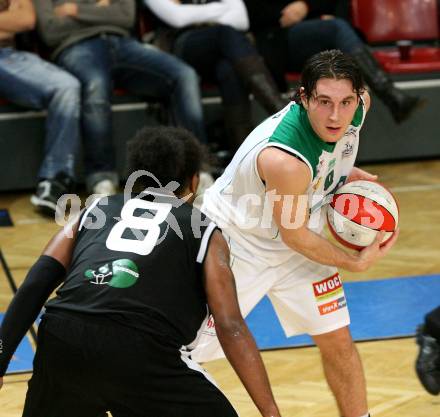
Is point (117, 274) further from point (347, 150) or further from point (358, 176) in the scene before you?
point (358, 176)

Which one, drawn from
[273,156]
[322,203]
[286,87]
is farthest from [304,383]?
[286,87]

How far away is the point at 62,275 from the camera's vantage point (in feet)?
10.6

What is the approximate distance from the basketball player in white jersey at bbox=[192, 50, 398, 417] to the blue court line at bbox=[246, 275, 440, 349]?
1.03 meters

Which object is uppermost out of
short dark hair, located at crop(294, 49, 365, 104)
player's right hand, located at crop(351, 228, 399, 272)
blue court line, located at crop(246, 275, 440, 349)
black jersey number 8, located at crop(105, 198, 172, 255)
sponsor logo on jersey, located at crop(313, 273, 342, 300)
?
short dark hair, located at crop(294, 49, 365, 104)

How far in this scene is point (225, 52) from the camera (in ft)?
24.7

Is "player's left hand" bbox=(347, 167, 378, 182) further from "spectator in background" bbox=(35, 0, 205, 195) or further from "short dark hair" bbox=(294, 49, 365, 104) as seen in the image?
"spectator in background" bbox=(35, 0, 205, 195)

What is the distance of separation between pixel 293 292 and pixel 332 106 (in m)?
0.76

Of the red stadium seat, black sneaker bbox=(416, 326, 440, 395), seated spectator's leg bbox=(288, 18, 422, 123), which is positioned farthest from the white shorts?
the red stadium seat

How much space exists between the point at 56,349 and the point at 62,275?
296mm

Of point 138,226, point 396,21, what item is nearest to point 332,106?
point 138,226

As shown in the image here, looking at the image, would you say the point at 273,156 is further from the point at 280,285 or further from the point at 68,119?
the point at 68,119

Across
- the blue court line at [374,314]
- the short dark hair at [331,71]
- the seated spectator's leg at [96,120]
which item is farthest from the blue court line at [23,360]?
the seated spectator's leg at [96,120]

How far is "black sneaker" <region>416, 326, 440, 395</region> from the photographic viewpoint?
159 inches

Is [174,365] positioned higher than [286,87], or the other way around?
[174,365]
